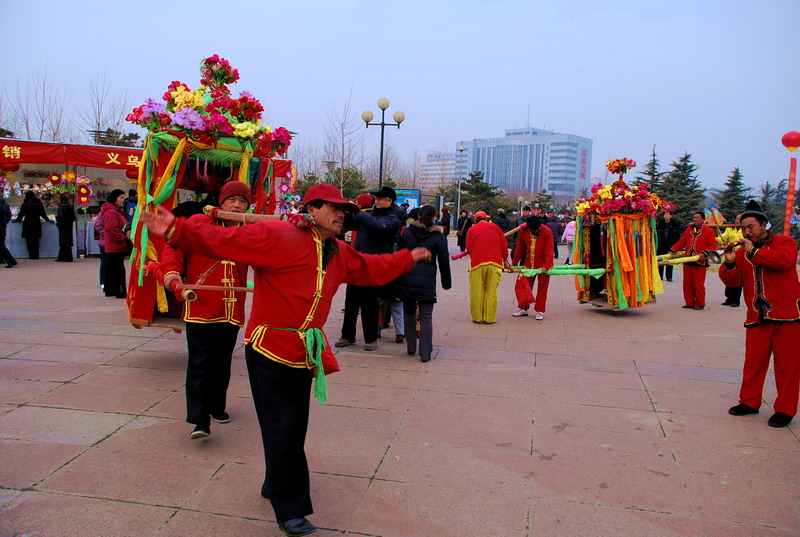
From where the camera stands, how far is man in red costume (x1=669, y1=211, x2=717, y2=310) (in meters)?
11.2

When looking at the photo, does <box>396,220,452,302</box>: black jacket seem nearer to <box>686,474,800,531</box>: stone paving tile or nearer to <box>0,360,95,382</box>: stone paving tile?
<box>0,360,95,382</box>: stone paving tile

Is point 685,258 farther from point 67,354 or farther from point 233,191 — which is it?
point 67,354

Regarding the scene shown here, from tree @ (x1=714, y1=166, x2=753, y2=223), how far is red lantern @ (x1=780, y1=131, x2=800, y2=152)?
22724 millimetres

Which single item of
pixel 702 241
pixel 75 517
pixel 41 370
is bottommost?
pixel 75 517

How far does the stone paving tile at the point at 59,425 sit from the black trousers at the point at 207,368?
0.72 metres

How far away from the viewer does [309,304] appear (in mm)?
3381

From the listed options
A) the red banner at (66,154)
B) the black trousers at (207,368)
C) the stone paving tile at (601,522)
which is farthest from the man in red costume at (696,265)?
the red banner at (66,154)

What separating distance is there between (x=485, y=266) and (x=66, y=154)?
1233 cm

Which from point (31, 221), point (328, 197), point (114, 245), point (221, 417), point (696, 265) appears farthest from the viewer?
point (31, 221)

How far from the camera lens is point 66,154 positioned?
1612 cm

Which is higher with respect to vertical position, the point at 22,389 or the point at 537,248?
the point at 537,248

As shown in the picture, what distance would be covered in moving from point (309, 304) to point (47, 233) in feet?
51.9

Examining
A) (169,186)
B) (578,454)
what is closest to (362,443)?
(578,454)

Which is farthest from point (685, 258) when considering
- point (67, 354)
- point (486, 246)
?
point (67, 354)
